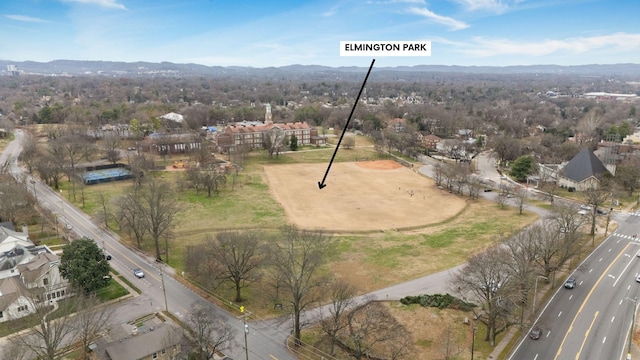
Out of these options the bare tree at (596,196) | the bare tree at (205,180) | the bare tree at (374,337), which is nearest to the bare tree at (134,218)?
the bare tree at (205,180)

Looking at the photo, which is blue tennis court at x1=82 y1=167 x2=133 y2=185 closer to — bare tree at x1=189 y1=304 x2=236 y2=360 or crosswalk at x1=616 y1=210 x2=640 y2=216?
bare tree at x1=189 y1=304 x2=236 y2=360

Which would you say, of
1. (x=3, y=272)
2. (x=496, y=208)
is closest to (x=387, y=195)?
(x=496, y=208)

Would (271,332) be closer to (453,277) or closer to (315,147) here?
(453,277)

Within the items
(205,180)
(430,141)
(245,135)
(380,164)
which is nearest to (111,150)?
(245,135)

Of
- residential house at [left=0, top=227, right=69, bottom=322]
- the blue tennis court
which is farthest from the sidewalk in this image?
the blue tennis court

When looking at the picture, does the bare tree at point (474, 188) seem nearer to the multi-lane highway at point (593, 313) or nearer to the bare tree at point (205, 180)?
the multi-lane highway at point (593, 313)

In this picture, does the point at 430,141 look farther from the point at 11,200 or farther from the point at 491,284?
the point at 11,200
